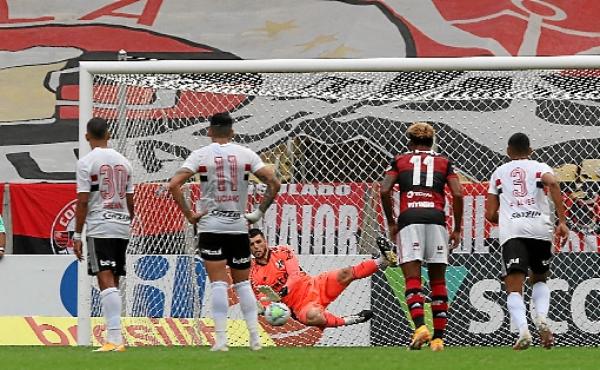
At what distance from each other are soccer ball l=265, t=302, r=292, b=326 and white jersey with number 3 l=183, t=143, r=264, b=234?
2.48 m

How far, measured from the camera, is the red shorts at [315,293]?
12977mm

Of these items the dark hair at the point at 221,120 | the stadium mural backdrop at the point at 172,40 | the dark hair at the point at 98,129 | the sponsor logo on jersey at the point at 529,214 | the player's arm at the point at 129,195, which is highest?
Answer: the stadium mural backdrop at the point at 172,40

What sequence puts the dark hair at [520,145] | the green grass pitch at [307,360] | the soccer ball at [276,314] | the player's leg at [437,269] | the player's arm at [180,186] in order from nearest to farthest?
1. the green grass pitch at [307,360]
2. the player's arm at [180,186]
3. the player's leg at [437,269]
4. the dark hair at [520,145]
5. the soccer ball at [276,314]

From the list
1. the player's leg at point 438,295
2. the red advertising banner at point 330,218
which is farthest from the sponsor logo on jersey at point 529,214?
the red advertising banner at point 330,218

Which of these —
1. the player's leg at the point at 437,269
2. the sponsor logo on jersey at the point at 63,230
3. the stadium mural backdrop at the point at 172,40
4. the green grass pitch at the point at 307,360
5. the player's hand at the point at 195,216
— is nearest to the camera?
the green grass pitch at the point at 307,360

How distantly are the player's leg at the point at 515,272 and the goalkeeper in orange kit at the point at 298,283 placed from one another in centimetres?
212

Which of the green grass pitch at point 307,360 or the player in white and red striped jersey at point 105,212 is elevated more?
the player in white and red striped jersey at point 105,212

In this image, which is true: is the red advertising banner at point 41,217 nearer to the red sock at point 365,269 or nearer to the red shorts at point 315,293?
the red shorts at point 315,293

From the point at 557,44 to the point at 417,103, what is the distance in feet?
29.1

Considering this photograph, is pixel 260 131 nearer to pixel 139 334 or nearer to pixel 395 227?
pixel 139 334

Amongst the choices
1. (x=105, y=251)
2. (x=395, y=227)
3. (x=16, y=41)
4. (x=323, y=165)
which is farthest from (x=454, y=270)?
(x=16, y=41)

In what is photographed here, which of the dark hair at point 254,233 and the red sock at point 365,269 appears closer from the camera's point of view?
the red sock at point 365,269

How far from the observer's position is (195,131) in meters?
15.1

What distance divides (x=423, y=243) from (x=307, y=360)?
5.49 ft
